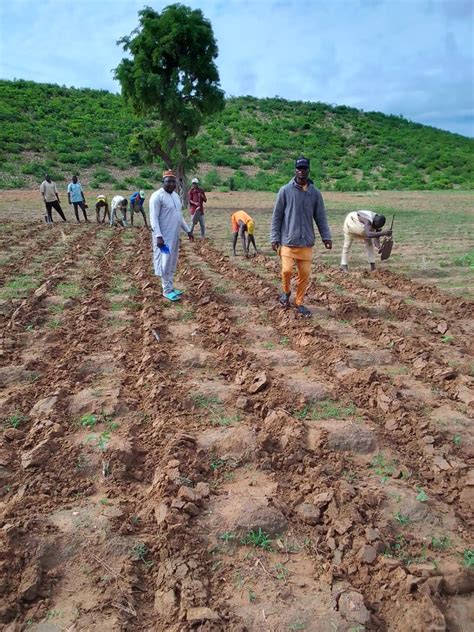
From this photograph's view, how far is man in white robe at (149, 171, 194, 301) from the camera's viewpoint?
636 centimetres

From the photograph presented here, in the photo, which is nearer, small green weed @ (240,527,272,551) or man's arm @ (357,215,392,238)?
small green weed @ (240,527,272,551)

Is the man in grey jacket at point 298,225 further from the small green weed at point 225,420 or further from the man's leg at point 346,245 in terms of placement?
the small green weed at point 225,420

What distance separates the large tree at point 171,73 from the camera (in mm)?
20016

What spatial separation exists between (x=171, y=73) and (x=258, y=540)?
69.0ft

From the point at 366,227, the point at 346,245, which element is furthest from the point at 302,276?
the point at 346,245

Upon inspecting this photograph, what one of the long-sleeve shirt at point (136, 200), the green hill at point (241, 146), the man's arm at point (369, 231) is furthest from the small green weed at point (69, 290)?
the green hill at point (241, 146)

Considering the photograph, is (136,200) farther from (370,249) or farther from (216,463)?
(216,463)

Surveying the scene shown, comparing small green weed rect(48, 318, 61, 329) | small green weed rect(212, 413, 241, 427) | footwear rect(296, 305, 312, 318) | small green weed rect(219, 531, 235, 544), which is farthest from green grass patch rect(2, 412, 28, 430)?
footwear rect(296, 305, 312, 318)

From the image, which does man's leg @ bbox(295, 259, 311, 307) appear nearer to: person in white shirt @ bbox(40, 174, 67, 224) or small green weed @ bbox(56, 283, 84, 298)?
small green weed @ bbox(56, 283, 84, 298)

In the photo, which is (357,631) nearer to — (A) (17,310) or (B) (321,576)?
(B) (321,576)

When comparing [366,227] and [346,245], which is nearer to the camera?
[366,227]

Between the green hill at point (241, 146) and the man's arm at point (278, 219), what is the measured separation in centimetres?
1902

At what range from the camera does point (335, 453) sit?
3.20 m

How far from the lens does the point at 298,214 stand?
19.2ft
